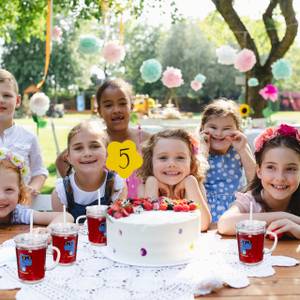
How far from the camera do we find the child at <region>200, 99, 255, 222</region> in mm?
2693

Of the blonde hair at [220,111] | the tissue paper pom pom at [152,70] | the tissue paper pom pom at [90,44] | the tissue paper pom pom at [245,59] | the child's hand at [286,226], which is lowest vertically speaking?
the child's hand at [286,226]

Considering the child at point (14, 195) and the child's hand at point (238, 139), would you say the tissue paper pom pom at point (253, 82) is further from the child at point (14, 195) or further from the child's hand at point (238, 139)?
the child at point (14, 195)

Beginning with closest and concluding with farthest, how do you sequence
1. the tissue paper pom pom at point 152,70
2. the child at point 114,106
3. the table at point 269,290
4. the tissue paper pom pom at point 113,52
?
the table at point 269,290
the child at point 114,106
the tissue paper pom pom at point 113,52
the tissue paper pom pom at point 152,70

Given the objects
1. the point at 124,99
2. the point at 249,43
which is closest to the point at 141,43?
the point at 249,43

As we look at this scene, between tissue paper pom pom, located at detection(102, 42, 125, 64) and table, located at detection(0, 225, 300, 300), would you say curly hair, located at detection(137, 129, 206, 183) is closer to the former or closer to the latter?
table, located at detection(0, 225, 300, 300)

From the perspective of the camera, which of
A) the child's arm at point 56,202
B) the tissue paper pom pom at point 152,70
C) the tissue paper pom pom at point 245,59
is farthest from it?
the tissue paper pom pom at point 245,59

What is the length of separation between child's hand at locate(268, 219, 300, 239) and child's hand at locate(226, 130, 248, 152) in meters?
1.10

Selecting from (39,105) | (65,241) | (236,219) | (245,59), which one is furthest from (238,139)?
(39,105)

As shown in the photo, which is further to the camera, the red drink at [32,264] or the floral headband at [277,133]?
the floral headband at [277,133]

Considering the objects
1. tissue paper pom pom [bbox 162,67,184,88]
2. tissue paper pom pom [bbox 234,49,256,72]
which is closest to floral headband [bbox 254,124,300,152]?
tissue paper pom pom [bbox 162,67,184,88]

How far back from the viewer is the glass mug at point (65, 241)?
4.40 ft

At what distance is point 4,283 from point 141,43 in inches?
1351

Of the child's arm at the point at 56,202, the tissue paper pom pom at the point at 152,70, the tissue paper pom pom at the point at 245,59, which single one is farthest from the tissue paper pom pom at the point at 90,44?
the child's arm at the point at 56,202

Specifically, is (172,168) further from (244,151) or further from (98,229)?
(244,151)
